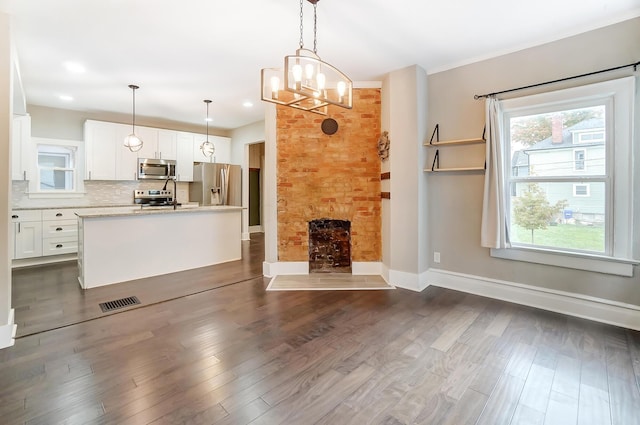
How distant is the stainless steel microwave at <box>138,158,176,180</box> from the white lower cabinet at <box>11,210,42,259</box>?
1.74 m

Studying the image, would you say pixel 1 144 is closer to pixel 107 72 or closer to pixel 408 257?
pixel 107 72

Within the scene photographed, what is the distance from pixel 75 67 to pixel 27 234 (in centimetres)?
276

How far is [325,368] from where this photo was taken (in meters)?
2.04

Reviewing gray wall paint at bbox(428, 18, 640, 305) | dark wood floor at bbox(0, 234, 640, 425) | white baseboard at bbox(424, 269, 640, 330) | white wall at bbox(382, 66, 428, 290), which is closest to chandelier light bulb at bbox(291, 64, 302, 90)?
dark wood floor at bbox(0, 234, 640, 425)

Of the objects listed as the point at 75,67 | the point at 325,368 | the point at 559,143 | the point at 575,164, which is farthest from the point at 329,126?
the point at 75,67

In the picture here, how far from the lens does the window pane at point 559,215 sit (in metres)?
2.82

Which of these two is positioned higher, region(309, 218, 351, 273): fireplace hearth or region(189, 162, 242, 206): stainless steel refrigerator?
region(189, 162, 242, 206): stainless steel refrigerator

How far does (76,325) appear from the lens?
8.81ft

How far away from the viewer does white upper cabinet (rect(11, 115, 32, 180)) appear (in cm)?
476

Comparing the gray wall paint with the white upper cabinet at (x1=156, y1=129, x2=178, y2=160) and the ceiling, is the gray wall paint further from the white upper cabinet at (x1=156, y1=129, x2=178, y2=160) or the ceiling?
the white upper cabinet at (x1=156, y1=129, x2=178, y2=160)

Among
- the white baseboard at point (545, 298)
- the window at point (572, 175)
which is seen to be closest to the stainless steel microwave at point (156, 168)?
the white baseboard at point (545, 298)

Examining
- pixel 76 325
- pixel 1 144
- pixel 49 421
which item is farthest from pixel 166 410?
pixel 1 144

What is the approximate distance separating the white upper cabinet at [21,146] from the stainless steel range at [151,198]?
1.67 m

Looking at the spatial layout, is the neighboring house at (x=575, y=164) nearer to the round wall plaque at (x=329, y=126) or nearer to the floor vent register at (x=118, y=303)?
the round wall plaque at (x=329, y=126)
